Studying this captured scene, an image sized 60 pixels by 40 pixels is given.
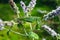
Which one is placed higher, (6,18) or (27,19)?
(6,18)

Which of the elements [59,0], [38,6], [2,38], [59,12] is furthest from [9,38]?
[38,6]

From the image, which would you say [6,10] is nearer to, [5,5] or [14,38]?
[5,5]

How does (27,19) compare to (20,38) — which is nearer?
(27,19)

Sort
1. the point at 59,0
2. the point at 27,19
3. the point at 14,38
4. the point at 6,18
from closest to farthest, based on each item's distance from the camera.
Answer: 1. the point at 27,19
2. the point at 14,38
3. the point at 59,0
4. the point at 6,18

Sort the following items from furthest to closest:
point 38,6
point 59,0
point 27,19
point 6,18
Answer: point 38,6
point 6,18
point 59,0
point 27,19

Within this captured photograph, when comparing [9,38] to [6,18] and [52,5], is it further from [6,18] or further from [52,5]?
[52,5]

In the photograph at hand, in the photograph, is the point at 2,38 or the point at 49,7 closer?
the point at 2,38

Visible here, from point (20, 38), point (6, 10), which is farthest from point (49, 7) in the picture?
point (20, 38)

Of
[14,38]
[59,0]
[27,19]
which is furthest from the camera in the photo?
[59,0]

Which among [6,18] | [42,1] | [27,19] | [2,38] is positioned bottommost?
[27,19]
